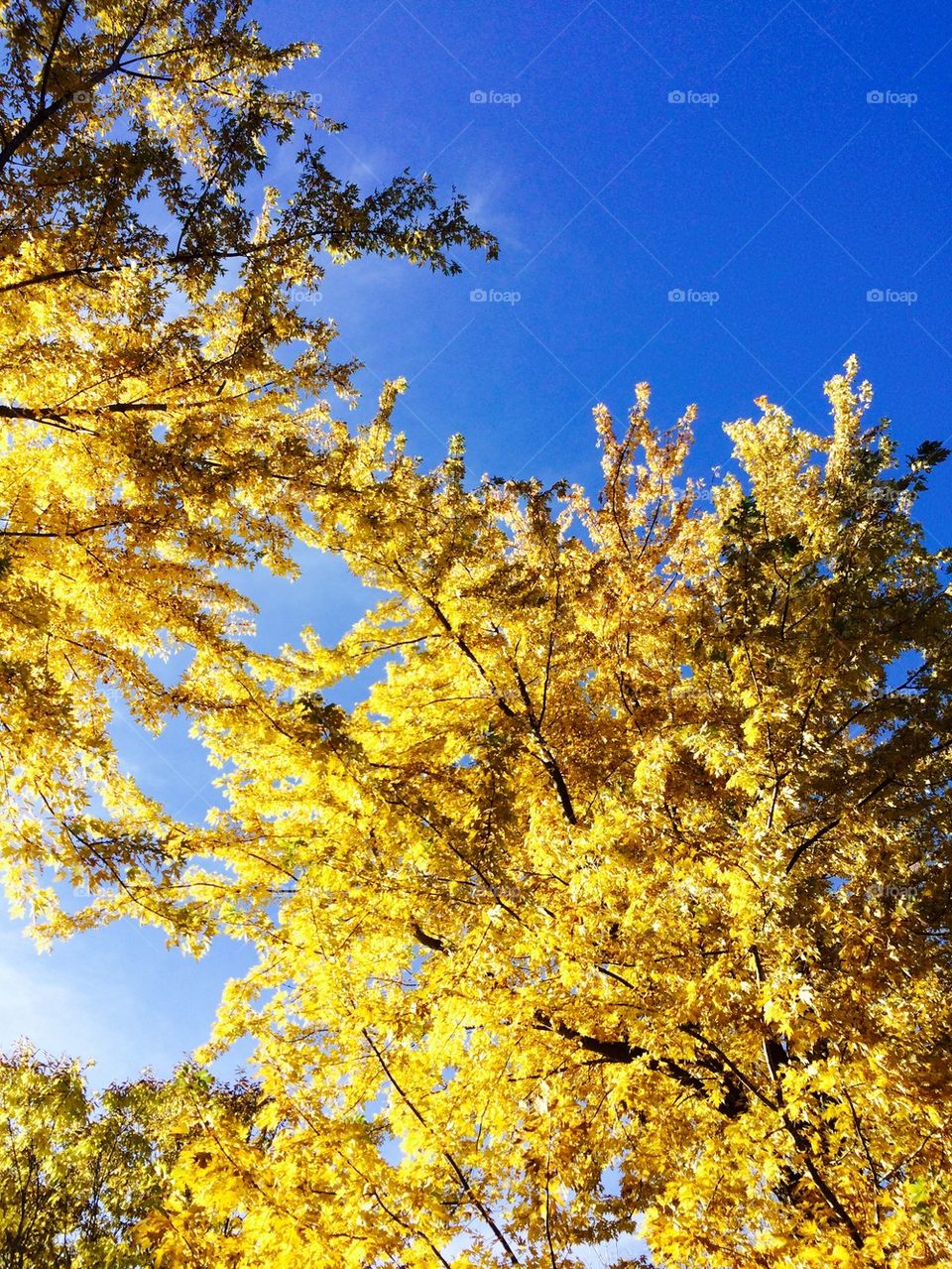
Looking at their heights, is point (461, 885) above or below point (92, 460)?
below

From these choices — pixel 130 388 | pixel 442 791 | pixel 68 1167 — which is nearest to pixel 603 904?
pixel 442 791

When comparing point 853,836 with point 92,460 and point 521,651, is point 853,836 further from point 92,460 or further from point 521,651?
point 92,460

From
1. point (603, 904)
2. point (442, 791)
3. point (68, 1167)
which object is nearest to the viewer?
point (603, 904)

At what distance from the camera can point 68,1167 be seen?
9727 mm

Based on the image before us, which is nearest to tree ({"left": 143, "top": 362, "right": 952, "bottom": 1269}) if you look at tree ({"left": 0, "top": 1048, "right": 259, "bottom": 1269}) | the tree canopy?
the tree canopy

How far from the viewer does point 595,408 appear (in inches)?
352

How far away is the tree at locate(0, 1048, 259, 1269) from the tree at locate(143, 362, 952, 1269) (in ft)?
21.5

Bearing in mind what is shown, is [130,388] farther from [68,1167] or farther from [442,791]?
[68,1167]

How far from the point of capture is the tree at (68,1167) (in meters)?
9.21

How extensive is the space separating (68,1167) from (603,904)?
34.2 feet

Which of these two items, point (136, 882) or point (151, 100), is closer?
point (136, 882)

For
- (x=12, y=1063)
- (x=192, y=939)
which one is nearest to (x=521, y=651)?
(x=192, y=939)

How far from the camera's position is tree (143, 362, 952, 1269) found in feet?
11.9

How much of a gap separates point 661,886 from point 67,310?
249 inches
